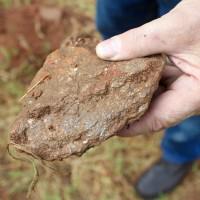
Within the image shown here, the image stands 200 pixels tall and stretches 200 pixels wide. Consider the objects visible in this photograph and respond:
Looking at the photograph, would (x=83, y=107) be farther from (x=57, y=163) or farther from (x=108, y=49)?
(x=57, y=163)

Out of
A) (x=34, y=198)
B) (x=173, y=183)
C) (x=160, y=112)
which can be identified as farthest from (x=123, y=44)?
(x=173, y=183)

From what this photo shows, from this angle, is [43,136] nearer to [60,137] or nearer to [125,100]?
[60,137]

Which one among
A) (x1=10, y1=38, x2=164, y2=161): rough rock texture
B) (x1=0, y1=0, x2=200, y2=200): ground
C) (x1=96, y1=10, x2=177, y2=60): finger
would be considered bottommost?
(x1=0, y1=0, x2=200, y2=200): ground

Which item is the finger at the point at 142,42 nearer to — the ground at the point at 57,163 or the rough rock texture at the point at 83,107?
the rough rock texture at the point at 83,107

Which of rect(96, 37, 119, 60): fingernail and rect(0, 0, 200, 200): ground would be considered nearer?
rect(96, 37, 119, 60): fingernail

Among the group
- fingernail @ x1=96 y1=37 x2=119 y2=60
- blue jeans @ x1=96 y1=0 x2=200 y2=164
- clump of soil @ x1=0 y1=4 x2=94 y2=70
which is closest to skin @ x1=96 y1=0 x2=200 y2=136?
fingernail @ x1=96 y1=37 x2=119 y2=60

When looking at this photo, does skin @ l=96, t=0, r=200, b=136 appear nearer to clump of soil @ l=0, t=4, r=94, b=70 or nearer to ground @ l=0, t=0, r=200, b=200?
ground @ l=0, t=0, r=200, b=200

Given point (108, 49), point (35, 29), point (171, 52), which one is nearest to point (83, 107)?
point (108, 49)
